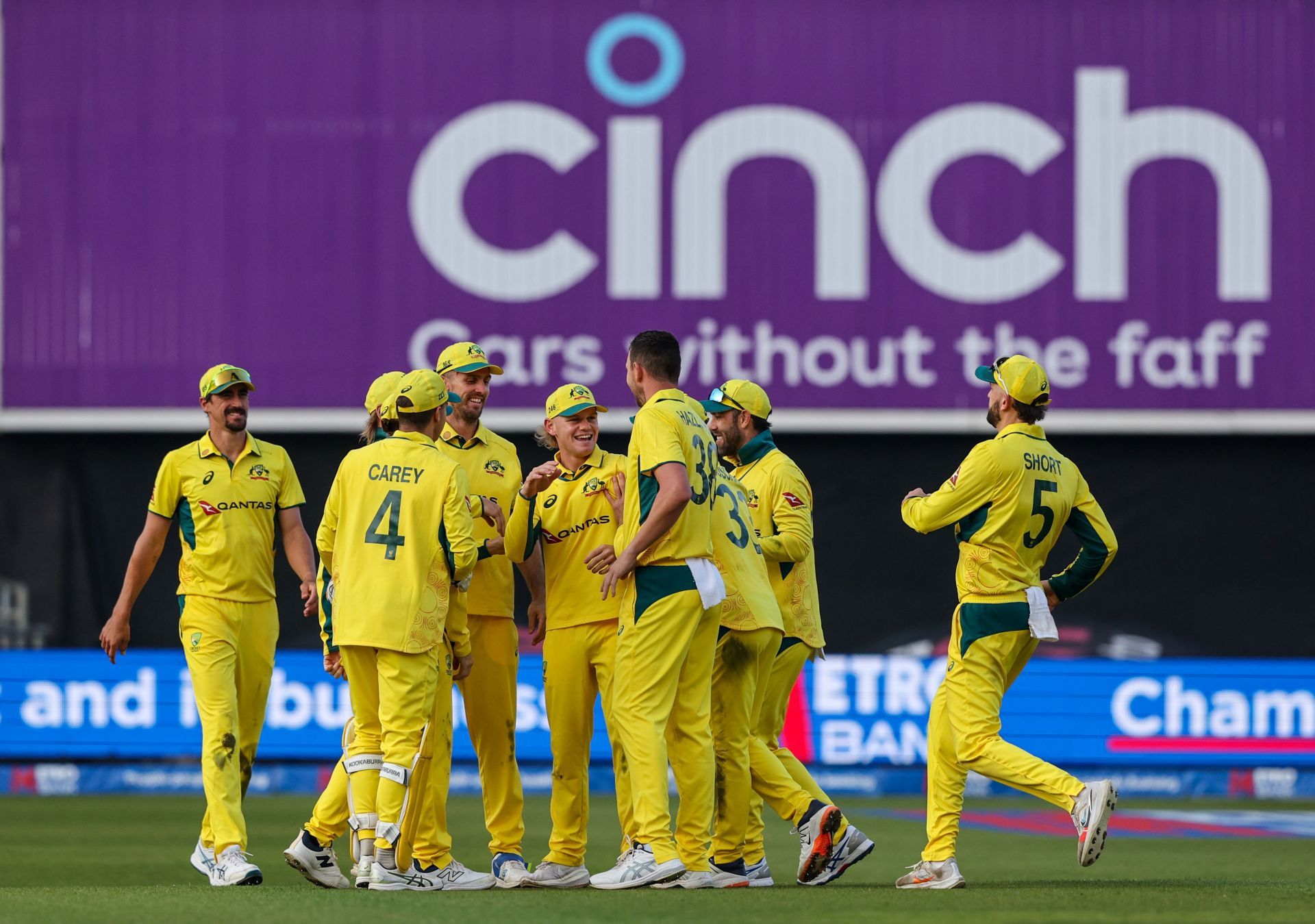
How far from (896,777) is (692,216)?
5.55m

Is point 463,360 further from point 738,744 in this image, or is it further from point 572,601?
point 738,744

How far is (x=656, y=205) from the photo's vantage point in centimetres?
1827

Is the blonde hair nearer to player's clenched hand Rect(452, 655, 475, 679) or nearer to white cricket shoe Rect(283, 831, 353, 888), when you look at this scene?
player's clenched hand Rect(452, 655, 475, 679)

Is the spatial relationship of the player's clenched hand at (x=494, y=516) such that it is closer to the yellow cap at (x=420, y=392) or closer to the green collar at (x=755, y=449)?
the yellow cap at (x=420, y=392)

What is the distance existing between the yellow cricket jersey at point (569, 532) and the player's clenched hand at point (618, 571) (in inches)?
28.3

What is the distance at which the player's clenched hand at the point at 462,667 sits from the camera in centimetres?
860

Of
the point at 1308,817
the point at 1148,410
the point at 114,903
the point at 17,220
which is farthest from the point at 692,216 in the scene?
the point at 114,903

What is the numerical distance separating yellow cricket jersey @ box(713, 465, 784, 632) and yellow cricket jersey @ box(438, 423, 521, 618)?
40.3 inches

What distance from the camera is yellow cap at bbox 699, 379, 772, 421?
9528mm

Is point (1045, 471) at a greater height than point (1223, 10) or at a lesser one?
lesser

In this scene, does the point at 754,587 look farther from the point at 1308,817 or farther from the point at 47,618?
the point at 47,618

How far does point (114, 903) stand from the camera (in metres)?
7.45

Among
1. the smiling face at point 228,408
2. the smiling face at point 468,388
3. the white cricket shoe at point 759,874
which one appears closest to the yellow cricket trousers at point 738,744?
the white cricket shoe at point 759,874

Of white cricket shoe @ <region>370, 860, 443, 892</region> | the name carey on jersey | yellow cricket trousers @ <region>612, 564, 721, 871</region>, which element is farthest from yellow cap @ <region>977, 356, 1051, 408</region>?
white cricket shoe @ <region>370, 860, 443, 892</region>
